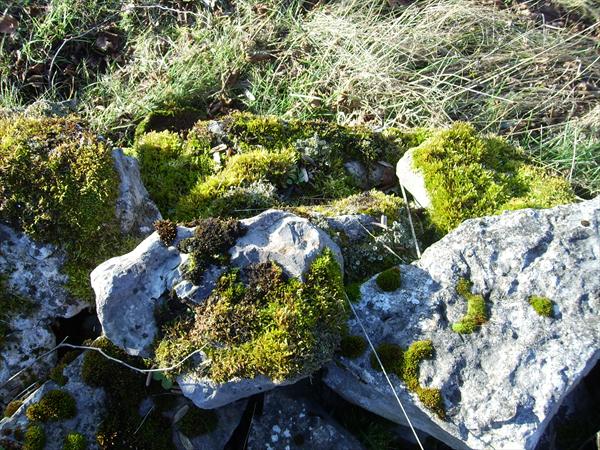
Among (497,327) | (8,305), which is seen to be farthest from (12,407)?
(497,327)

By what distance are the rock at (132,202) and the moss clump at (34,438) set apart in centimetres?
153

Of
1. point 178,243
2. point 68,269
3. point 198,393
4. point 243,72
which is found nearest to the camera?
point 198,393

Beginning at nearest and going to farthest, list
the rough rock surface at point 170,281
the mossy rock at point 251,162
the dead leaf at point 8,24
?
the rough rock surface at point 170,281 → the mossy rock at point 251,162 → the dead leaf at point 8,24

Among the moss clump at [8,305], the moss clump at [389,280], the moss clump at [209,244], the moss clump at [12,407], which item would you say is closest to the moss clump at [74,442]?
the moss clump at [12,407]

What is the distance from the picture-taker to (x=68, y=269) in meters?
4.22

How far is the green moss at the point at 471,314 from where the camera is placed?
12.4 feet

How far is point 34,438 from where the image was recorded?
11.9ft

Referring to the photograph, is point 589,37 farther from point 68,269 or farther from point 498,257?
point 68,269

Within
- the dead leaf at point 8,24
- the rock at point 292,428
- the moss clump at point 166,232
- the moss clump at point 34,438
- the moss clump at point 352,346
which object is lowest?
the rock at point 292,428

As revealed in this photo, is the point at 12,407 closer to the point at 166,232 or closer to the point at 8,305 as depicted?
the point at 8,305

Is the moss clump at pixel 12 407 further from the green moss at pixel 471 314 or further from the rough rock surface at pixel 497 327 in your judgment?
the green moss at pixel 471 314

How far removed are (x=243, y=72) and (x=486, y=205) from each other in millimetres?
3653

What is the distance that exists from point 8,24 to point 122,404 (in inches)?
228

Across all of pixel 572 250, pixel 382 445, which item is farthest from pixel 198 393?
pixel 572 250
